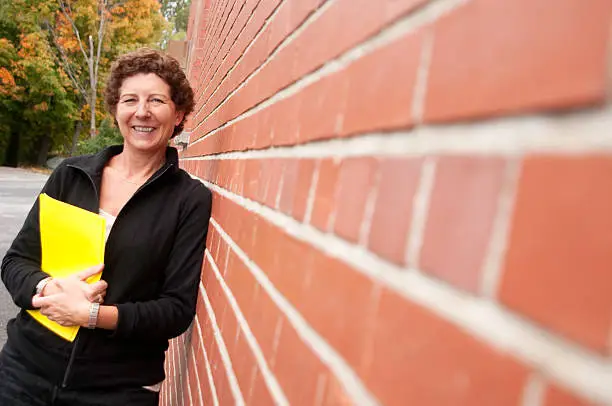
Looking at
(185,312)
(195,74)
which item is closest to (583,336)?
(185,312)

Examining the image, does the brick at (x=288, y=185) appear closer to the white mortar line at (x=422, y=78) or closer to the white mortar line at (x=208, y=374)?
the white mortar line at (x=422, y=78)

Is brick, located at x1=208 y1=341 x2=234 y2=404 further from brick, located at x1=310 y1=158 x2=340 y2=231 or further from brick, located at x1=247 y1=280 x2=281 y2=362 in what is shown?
brick, located at x1=310 y1=158 x2=340 y2=231

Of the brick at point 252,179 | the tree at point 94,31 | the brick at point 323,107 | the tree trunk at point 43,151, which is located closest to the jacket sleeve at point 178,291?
the brick at point 252,179

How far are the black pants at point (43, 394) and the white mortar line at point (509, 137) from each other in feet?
5.67

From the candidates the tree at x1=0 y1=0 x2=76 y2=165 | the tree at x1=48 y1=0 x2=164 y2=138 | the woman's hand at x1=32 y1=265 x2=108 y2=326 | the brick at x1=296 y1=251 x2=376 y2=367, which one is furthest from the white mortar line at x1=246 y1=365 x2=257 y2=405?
the tree at x1=0 y1=0 x2=76 y2=165

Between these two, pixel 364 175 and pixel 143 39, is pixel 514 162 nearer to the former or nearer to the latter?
pixel 364 175

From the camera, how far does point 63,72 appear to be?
22203mm

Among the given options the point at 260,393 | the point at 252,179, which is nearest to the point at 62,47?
the point at 252,179

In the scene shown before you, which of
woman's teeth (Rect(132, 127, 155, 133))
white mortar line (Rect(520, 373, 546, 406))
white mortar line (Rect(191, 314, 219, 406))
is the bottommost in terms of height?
white mortar line (Rect(191, 314, 219, 406))

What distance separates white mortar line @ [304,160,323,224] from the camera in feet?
3.14

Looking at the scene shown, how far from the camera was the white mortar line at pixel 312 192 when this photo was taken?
96 centimetres

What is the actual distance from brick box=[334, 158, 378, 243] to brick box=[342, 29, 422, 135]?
2.0 inches

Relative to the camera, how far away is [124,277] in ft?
6.82

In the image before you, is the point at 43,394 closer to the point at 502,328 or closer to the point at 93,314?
the point at 93,314
